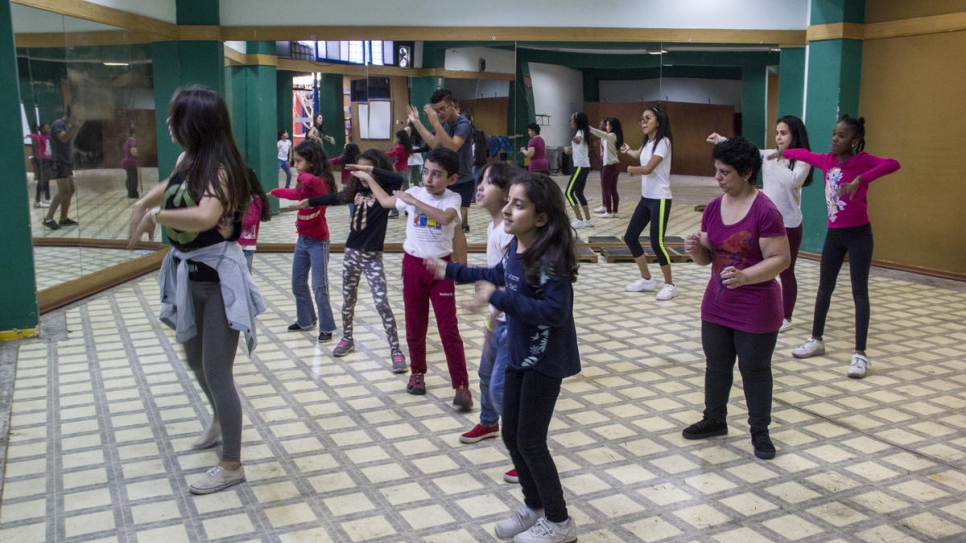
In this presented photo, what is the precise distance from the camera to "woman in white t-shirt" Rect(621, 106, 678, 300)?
7797 mm

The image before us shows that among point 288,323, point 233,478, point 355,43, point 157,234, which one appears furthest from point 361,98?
point 233,478

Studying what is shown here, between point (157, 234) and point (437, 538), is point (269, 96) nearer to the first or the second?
point (157, 234)

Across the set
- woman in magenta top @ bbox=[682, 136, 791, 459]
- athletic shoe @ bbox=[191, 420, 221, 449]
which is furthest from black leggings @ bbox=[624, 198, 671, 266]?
athletic shoe @ bbox=[191, 420, 221, 449]

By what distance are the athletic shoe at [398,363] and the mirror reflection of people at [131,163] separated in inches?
183

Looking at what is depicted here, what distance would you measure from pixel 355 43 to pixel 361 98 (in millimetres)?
682

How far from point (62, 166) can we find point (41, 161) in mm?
465

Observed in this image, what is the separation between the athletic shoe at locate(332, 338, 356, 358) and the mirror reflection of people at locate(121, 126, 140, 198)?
163 inches

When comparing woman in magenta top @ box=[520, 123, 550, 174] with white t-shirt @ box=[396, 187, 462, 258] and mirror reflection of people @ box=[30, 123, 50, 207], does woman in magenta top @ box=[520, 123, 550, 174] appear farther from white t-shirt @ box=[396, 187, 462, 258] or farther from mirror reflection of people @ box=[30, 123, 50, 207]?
white t-shirt @ box=[396, 187, 462, 258]

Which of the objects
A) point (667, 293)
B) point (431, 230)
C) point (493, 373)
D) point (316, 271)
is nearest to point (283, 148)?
point (316, 271)

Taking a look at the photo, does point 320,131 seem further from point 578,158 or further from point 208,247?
point 208,247

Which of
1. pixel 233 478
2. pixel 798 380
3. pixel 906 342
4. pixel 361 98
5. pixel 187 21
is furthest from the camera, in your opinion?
pixel 361 98

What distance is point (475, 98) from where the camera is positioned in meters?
10.2

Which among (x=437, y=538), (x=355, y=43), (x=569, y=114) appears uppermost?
(x=355, y=43)

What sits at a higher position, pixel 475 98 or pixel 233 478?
pixel 475 98
